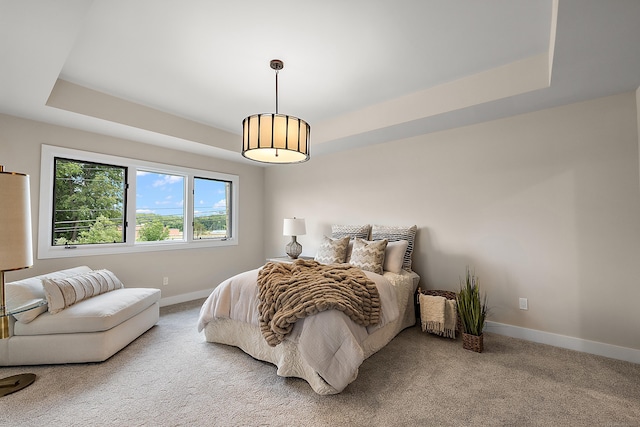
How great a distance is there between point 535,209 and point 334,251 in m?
Answer: 2.20

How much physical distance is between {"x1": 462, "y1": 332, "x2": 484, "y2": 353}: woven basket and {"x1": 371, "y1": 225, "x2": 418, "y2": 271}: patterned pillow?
98cm

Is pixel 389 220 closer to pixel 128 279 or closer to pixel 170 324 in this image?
pixel 170 324

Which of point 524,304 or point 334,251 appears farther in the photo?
point 334,251

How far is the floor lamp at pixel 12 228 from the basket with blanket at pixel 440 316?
327cm

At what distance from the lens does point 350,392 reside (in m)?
1.99

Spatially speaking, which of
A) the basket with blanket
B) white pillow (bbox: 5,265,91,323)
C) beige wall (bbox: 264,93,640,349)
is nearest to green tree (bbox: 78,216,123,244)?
white pillow (bbox: 5,265,91,323)

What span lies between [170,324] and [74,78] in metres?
2.74

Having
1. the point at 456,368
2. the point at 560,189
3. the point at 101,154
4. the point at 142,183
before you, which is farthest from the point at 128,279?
the point at 560,189

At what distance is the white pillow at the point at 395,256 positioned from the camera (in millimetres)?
3293

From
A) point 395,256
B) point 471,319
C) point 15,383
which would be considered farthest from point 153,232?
point 471,319

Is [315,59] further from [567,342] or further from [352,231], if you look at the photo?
[567,342]

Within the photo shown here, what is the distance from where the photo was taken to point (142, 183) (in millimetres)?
3990

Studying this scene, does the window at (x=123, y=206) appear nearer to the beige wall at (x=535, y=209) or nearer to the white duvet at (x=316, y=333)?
the white duvet at (x=316, y=333)

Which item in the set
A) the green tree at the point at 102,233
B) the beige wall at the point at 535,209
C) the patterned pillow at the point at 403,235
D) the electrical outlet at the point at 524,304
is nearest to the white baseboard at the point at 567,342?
the beige wall at the point at 535,209
